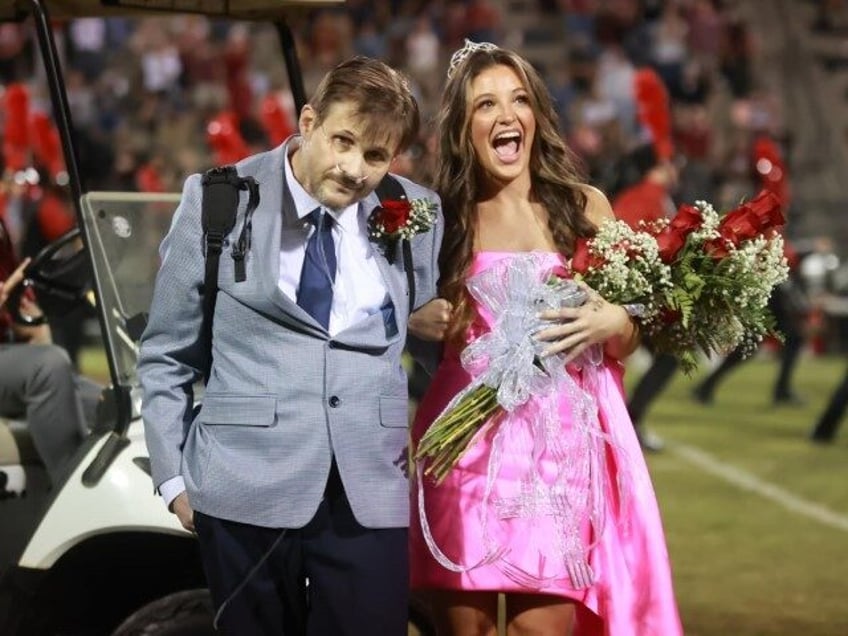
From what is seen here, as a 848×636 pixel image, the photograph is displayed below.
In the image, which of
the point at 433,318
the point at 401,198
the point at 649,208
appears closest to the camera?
the point at 401,198

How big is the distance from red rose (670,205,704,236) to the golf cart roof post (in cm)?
106

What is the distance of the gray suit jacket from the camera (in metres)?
3.69

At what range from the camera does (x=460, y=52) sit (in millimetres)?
4629

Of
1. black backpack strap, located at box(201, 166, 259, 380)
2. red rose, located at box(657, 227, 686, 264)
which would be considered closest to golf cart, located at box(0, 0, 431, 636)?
black backpack strap, located at box(201, 166, 259, 380)

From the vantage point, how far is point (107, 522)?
4.51 meters

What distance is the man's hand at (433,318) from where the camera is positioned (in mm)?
4328

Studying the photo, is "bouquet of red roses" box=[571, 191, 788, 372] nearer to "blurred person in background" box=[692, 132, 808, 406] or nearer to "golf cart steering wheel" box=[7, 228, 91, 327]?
"golf cart steering wheel" box=[7, 228, 91, 327]

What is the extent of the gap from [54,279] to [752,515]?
488 cm

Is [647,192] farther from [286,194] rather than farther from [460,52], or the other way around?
[286,194]

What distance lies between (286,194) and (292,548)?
2.18 ft

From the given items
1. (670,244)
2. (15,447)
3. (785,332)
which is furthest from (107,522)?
(785,332)

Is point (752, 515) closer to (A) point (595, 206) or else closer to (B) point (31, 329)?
(B) point (31, 329)

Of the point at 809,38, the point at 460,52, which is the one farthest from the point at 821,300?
the point at 460,52

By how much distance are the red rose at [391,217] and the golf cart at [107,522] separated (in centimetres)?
99
